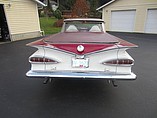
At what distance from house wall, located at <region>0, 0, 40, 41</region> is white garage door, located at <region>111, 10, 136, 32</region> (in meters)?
9.29

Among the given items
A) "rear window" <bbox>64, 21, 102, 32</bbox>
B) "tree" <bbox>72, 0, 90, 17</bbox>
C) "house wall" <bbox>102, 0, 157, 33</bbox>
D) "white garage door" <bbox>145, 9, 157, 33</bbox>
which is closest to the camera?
"rear window" <bbox>64, 21, 102, 32</bbox>

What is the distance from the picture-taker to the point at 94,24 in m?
5.07

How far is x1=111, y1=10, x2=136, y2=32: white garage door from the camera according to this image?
Result: 17.5m

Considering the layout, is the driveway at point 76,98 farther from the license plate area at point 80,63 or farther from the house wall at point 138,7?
the house wall at point 138,7

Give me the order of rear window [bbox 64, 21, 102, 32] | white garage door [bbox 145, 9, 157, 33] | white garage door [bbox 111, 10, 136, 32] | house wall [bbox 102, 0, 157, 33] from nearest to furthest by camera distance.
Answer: rear window [bbox 64, 21, 102, 32] → white garage door [bbox 145, 9, 157, 33] → house wall [bbox 102, 0, 157, 33] → white garage door [bbox 111, 10, 136, 32]

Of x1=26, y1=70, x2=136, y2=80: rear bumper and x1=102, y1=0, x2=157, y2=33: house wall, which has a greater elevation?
x1=102, y1=0, x2=157, y2=33: house wall

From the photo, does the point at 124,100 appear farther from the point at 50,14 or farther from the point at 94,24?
the point at 50,14

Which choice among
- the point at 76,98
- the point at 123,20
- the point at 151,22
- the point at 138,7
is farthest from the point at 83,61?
the point at 123,20

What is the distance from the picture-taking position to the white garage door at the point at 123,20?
687 inches

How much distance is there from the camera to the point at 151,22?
15.9 meters

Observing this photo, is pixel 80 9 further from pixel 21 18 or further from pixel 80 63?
pixel 80 63

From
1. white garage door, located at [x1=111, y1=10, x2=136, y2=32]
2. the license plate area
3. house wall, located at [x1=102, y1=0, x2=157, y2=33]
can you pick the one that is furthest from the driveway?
white garage door, located at [x1=111, y1=10, x2=136, y2=32]

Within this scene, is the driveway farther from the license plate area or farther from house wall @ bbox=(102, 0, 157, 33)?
house wall @ bbox=(102, 0, 157, 33)

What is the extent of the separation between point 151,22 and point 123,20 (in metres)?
3.08
